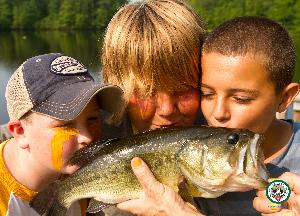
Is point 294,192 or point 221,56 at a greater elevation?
point 221,56

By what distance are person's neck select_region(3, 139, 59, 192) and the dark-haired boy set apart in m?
1.21

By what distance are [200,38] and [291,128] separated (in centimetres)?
93

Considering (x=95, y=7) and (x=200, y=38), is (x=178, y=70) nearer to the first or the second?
(x=200, y=38)

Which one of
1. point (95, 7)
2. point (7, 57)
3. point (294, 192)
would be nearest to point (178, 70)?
point (294, 192)

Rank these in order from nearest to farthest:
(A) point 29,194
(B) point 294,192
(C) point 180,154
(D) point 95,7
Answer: (B) point 294,192 < (C) point 180,154 < (A) point 29,194 < (D) point 95,7

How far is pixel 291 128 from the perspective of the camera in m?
3.43

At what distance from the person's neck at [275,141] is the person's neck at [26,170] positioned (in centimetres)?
152

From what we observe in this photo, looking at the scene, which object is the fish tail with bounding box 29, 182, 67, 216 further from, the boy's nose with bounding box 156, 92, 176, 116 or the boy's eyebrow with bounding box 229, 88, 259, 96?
the boy's eyebrow with bounding box 229, 88, 259, 96

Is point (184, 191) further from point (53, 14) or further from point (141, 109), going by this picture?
point (53, 14)

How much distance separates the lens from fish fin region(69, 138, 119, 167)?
306cm

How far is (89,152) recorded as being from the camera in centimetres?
308

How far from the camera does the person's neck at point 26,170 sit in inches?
128

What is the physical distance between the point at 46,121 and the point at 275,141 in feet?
5.26

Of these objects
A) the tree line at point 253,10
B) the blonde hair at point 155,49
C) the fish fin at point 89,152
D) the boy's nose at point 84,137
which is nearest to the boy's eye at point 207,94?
the blonde hair at point 155,49
